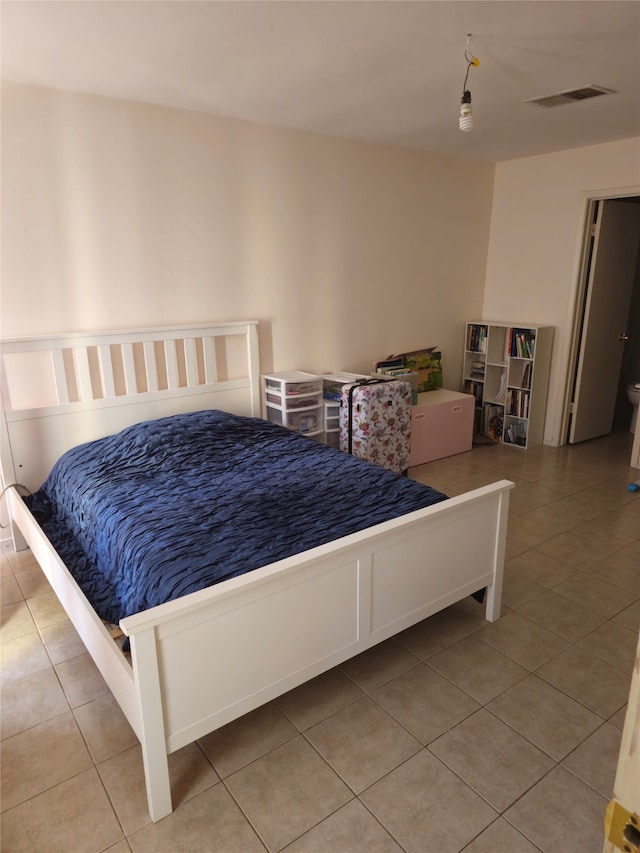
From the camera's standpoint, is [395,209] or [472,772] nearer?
[472,772]

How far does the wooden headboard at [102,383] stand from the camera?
9.60ft

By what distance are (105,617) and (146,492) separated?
2.02ft

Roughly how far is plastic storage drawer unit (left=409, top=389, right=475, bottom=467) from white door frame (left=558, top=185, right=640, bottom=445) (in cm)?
83

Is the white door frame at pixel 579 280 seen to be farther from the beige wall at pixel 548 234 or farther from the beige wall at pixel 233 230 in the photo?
the beige wall at pixel 233 230

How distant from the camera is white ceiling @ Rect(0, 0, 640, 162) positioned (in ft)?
6.56

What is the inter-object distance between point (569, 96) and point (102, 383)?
2997 mm

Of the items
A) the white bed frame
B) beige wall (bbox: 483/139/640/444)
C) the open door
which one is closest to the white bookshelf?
beige wall (bbox: 483/139/640/444)

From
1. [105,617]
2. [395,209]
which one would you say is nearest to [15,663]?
[105,617]

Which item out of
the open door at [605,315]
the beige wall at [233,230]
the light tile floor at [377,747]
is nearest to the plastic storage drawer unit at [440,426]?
the beige wall at [233,230]

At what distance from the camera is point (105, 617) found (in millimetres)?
1987

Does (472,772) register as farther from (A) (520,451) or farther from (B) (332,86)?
(A) (520,451)

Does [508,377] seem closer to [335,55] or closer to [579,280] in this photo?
[579,280]

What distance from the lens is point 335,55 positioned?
2.38m

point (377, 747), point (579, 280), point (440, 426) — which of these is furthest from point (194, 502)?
point (579, 280)
